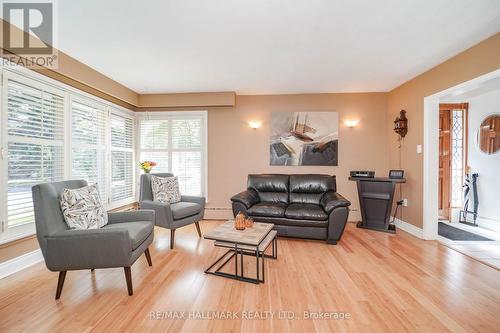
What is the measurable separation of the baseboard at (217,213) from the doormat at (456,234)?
3.71m

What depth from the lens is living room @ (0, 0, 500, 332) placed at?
1811 millimetres

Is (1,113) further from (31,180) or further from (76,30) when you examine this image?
(76,30)

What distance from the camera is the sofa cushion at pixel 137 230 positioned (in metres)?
1.99

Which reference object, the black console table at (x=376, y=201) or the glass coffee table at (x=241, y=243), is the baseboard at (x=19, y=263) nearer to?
the glass coffee table at (x=241, y=243)

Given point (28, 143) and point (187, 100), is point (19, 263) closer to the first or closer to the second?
point (28, 143)

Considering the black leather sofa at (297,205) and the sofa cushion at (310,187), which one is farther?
the sofa cushion at (310,187)

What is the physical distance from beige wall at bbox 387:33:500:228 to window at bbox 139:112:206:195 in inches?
148

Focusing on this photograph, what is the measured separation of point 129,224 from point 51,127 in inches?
70.5

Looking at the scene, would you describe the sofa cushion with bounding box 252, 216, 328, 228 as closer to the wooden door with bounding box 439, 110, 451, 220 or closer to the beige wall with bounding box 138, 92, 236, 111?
the beige wall with bounding box 138, 92, 236, 111

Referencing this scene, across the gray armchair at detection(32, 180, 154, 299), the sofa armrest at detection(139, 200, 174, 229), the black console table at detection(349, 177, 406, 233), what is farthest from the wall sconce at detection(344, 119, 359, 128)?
the gray armchair at detection(32, 180, 154, 299)

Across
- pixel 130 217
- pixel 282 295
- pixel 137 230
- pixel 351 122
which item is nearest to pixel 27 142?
pixel 130 217

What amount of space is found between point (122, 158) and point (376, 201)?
4804mm

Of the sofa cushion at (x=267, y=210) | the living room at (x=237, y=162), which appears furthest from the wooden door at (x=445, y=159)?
the sofa cushion at (x=267, y=210)

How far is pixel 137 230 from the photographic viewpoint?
211cm
